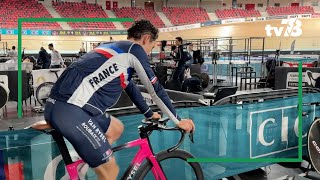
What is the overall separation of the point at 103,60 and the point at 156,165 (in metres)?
0.79

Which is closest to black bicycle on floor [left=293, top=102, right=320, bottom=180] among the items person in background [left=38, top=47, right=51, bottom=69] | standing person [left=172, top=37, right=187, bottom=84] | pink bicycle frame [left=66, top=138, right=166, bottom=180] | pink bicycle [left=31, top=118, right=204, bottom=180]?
pink bicycle [left=31, top=118, right=204, bottom=180]

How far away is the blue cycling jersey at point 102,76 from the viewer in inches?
68.6

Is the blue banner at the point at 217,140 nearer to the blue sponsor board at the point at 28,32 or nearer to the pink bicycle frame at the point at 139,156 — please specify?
the pink bicycle frame at the point at 139,156

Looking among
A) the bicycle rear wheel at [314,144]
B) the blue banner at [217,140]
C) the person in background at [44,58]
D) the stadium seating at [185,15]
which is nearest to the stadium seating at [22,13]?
the stadium seating at [185,15]

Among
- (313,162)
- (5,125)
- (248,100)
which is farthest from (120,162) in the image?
(5,125)

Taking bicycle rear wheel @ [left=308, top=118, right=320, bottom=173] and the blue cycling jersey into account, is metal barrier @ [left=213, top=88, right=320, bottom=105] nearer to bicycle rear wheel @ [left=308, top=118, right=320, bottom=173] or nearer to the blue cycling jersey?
bicycle rear wheel @ [left=308, top=118, right=320, bottom=173]

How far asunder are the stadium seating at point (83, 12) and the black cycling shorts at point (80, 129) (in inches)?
840

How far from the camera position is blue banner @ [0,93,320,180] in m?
2.23

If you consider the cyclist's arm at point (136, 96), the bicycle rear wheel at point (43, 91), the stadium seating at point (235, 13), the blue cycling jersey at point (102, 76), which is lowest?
the bicycle rear wheel at point (43, 91)

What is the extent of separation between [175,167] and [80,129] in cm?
126

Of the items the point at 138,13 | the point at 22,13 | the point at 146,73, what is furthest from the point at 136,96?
the point at 138,13

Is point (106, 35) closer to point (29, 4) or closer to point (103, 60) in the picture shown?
point (29, 4)

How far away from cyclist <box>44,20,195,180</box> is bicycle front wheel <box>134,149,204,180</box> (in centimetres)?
31

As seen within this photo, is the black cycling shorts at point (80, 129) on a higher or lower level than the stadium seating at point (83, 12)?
lower
